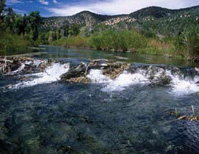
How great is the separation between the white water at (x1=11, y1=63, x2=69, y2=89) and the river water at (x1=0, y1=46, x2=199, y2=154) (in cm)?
17

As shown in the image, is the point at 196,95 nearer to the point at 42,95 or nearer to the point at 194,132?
the point at 194,132

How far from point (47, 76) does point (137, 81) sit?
23.3 ft

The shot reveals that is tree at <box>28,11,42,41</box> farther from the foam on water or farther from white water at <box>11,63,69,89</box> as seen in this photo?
the foam on water

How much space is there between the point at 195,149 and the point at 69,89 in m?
8.55

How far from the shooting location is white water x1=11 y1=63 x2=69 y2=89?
13766 millimetres

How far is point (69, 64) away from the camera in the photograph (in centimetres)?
1922

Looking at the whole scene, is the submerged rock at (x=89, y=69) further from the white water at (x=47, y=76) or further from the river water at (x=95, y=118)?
the river water at (x=95, y=118)

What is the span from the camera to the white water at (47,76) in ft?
45.2

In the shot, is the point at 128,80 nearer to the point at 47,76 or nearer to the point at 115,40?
the point at 47,76

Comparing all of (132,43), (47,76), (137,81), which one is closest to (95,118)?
(137,81)

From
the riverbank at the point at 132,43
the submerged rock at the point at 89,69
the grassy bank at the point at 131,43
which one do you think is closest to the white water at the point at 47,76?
the submerged rock at the point at 89,69

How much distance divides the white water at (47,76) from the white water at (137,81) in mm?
2971

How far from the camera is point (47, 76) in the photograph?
16.5 meters

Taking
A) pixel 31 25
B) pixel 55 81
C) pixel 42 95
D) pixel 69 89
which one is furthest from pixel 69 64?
pixel 31 25
